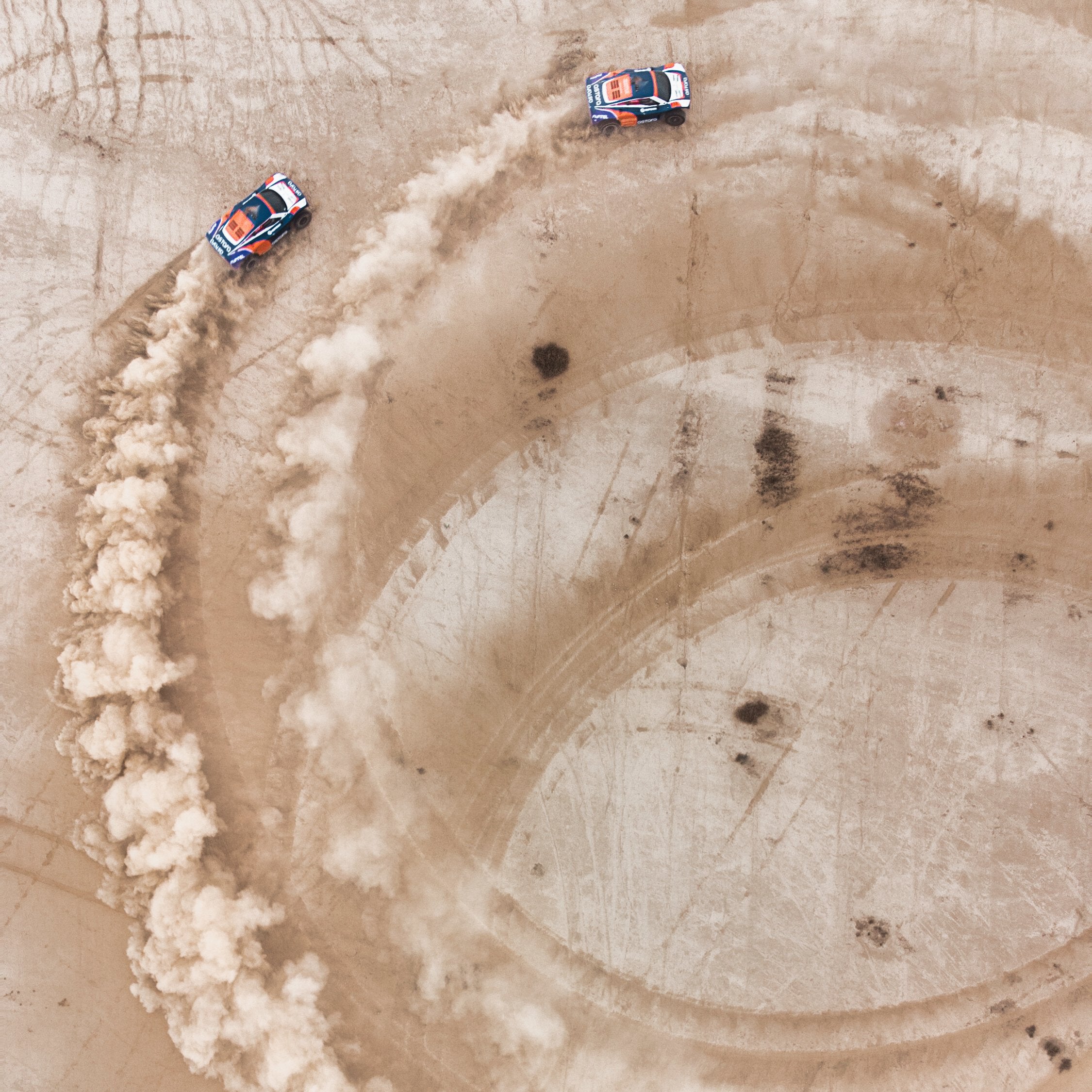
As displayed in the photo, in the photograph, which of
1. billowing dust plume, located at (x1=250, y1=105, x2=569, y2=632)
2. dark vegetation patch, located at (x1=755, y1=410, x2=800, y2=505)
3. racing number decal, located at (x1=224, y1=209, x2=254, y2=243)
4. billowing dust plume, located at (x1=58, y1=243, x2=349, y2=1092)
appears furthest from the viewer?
dark vegetation patch, located at (x1=755, y1=410, x2=800, y2=505)

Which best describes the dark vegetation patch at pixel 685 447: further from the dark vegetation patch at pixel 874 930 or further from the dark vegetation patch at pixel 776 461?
the dark vegetation patch at pixel 874 930

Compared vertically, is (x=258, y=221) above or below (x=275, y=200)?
below

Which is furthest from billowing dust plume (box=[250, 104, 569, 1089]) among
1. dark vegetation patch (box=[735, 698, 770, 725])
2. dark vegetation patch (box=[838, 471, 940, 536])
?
dark vegetation patch (box=[838, 471, 940, 536])

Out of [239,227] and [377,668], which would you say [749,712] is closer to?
[377,668]

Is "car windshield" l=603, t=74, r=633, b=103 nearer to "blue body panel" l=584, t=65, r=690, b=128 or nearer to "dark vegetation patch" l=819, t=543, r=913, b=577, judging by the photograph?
"blue body panel" l=584, t=65, r=690, b=128

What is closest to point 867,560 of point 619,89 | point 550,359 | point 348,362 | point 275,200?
point 550,359

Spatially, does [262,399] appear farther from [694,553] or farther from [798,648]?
[798,648]

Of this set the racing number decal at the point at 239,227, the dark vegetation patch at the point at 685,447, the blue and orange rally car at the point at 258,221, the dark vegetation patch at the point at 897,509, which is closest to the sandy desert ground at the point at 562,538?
the dark vegetation patch at the point at 685,447
